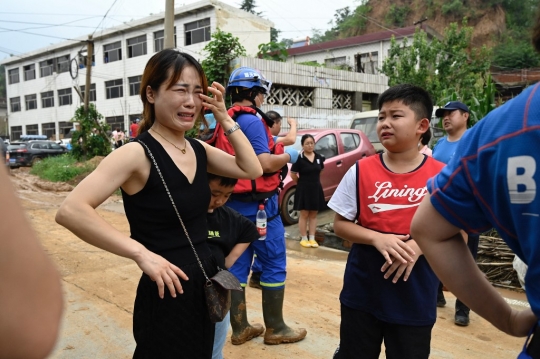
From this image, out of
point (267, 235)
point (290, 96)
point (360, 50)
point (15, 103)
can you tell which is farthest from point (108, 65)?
point (267, 235)

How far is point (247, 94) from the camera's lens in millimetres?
3488

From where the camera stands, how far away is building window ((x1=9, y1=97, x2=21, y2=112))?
4151 cm

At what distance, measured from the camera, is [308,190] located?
282 inches

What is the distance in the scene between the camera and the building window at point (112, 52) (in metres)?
31.7

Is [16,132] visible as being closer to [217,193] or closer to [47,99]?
[47,99]

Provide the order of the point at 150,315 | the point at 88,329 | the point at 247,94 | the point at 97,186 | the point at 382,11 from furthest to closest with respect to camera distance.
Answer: the point at 382,11, the point at 88,329, the point at 247,94, the point at 150,315, the point at 97,186

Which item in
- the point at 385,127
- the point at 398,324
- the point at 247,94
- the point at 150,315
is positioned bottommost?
the point at 398,324

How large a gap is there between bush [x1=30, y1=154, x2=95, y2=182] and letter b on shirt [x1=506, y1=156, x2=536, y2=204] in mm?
15885

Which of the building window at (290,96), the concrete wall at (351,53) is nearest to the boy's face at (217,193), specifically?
the building window at (290,96)

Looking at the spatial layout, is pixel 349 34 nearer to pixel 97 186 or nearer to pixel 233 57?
pixel 233 57

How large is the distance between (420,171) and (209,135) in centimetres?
168

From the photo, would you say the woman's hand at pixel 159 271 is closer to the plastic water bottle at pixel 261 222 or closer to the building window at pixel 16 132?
the plastic water bottle at pixel 261 222

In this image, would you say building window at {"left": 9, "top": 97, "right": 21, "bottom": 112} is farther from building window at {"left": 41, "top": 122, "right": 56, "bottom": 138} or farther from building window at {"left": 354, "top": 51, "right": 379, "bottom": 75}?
building window at {"left": 354, "top": 51, "right": 379, "bottom": 75}

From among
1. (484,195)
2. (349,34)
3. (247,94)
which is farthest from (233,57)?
(349,34)
